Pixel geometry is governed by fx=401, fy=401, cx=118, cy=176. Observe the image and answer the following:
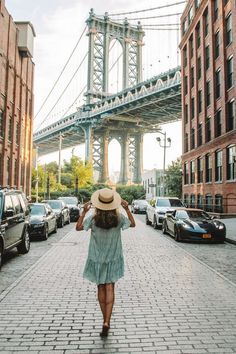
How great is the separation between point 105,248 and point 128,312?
1329 mm

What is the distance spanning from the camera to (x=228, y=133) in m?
29.2

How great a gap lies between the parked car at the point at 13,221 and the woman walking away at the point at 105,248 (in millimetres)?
4685

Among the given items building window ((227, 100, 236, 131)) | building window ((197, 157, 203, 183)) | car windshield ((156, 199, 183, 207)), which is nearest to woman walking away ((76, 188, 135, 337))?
car windshield ((156, 199, 183, 207))

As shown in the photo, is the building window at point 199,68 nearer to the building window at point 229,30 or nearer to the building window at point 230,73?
the building window at point 229,30

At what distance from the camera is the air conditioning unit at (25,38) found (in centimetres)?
3778

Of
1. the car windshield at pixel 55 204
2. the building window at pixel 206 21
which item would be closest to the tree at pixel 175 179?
the building window at pixel 206 21

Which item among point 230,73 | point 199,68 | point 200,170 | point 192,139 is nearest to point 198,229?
point 230,73

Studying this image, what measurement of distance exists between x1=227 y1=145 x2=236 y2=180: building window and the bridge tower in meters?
57.4

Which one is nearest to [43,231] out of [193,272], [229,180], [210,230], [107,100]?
[210,230]

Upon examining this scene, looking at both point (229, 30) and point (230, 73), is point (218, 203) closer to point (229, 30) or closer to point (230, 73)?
point (230, 73)

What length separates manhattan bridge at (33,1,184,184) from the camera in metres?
77.6

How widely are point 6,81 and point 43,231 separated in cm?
2210

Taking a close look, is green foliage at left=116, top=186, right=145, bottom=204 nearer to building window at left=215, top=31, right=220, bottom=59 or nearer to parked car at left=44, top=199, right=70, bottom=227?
building window at left=215, top=31, right=220, bottom=59

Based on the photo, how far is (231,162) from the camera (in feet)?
95.7
